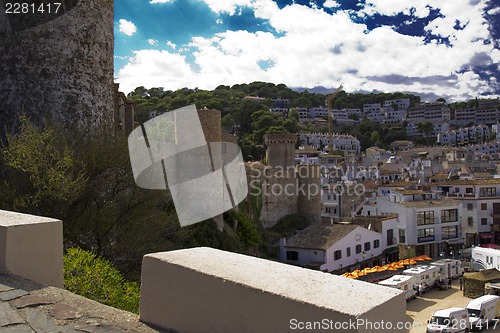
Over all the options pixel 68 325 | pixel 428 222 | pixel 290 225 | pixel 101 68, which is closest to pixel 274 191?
pixel 290 225

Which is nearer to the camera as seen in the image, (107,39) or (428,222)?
(107,39)

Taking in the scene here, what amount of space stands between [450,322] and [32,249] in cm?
1764

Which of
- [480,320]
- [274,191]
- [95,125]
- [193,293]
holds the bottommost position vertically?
[480,320]

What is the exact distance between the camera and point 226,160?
70.6 feet

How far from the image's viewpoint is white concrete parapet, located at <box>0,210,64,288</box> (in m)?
4.00

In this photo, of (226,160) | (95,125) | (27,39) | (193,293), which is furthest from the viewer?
(226,160)

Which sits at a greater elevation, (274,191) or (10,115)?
(10,115)

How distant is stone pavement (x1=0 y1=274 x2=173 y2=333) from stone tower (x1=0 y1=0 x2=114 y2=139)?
8000 mm

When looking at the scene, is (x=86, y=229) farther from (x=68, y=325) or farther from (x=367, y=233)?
(x=367, y=233)

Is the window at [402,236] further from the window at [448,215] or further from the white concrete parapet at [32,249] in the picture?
the white concrete parapet at [32,249]

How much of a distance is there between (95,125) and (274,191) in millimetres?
23536

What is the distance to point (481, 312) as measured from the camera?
67.0 feet

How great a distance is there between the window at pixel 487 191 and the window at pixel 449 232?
5106mm

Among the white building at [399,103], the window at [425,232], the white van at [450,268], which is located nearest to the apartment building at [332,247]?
the window at [425,232]
